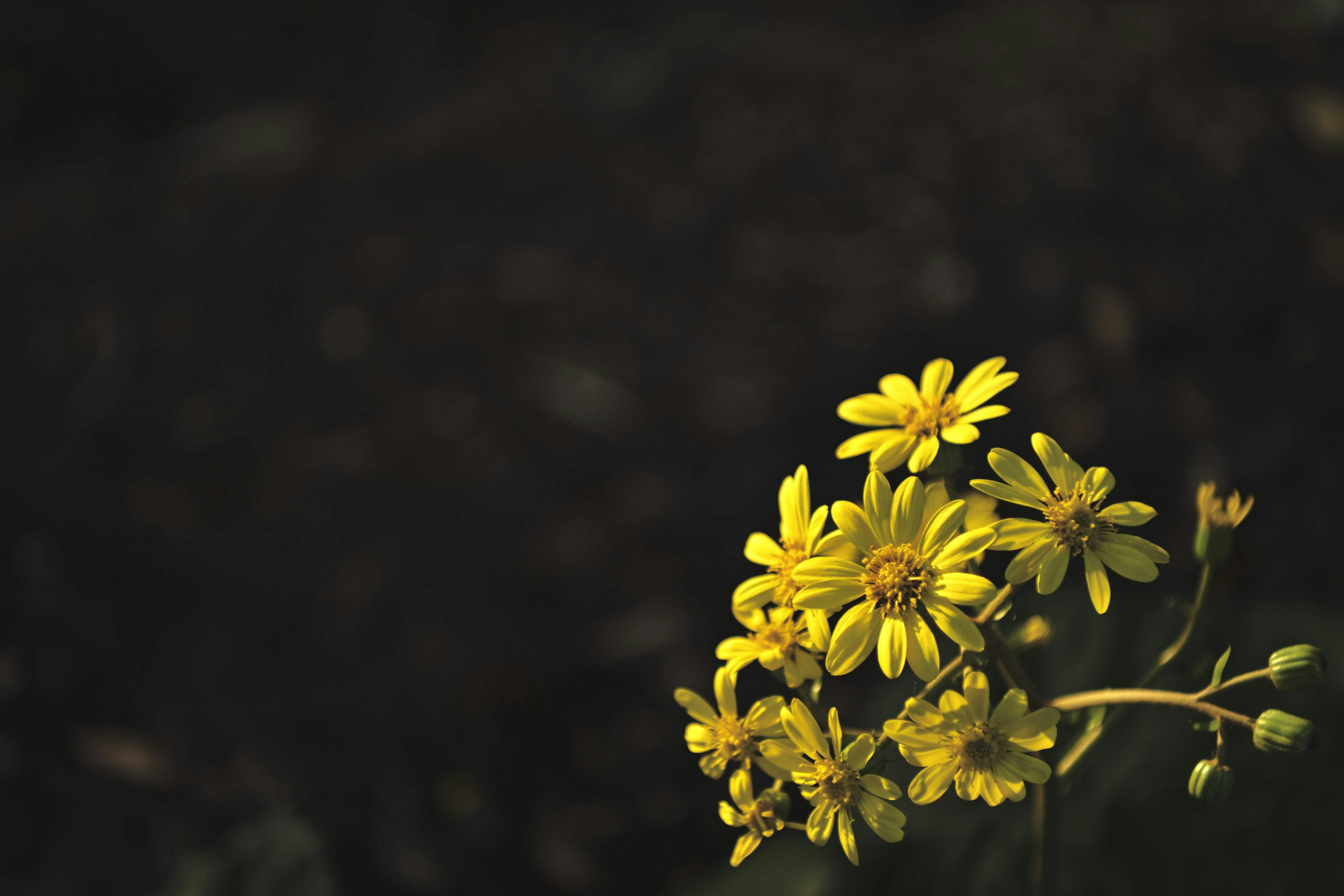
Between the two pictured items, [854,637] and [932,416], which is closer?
[854,637]

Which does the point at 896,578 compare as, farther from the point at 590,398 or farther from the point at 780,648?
the point at 590,398

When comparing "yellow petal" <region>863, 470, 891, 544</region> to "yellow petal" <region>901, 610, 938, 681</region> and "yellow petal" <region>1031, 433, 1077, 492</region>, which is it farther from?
"yellow petal" <region>1031, 433, 1077, 492</region>

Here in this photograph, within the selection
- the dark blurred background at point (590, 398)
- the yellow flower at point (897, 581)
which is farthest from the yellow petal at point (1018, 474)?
the dark blurred background at point (590, 398)

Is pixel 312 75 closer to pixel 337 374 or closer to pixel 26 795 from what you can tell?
pixel 337 374

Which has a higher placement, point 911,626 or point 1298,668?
point 911,626

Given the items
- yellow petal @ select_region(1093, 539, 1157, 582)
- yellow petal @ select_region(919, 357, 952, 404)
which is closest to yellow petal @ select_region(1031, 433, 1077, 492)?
yellow petal @ select_region(1093, 539, 1157, 582)

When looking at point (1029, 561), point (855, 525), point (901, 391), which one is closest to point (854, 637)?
point (855, 525)
